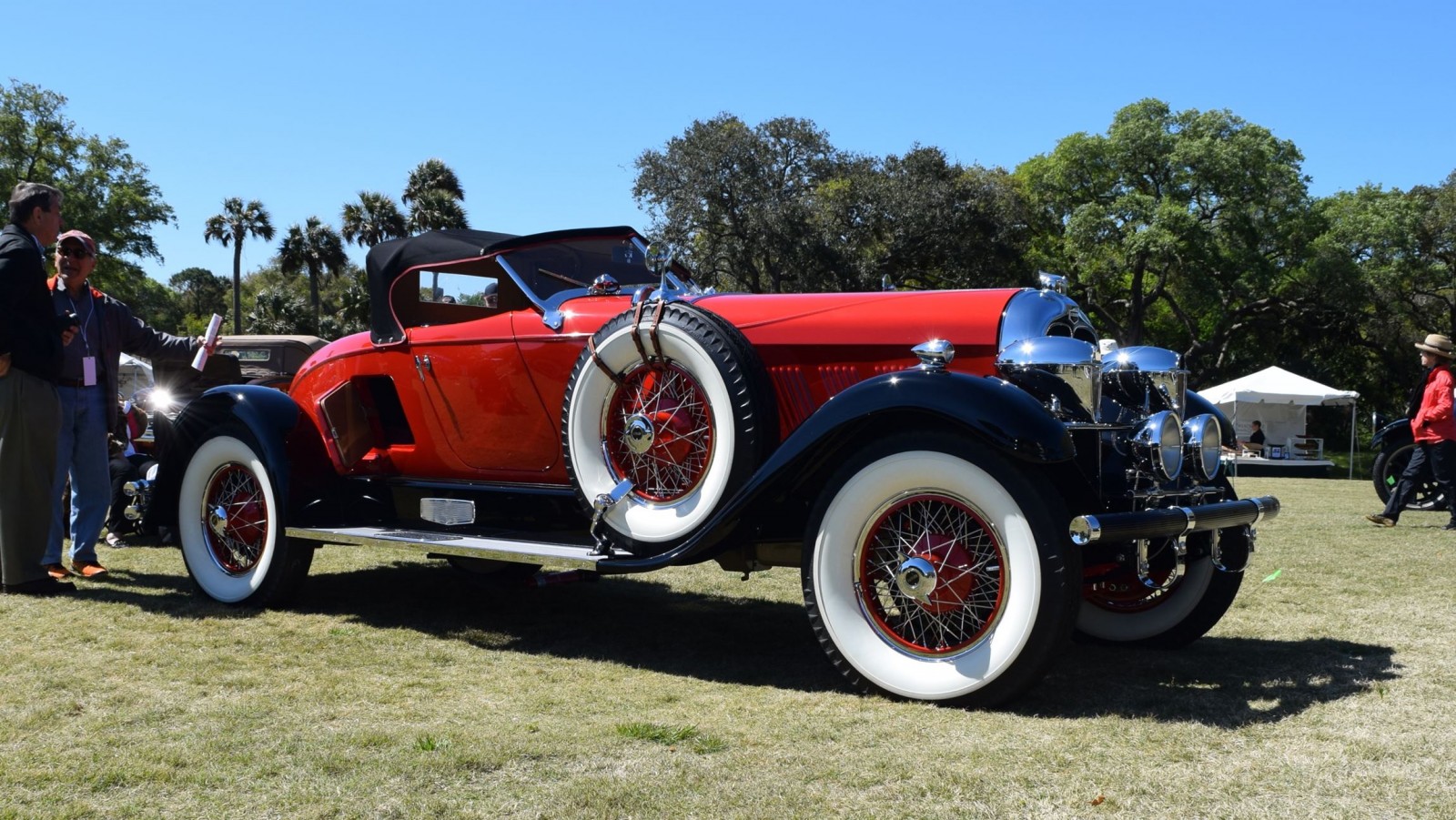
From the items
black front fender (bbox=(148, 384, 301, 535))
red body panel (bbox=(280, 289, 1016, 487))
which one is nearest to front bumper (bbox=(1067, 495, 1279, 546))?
red body panel (bbox=(280, 289, 1016, 487))

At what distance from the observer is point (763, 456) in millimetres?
4227

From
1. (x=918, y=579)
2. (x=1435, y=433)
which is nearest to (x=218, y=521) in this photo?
(x=918, y=579)

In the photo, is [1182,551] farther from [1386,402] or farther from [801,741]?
[1386,402]

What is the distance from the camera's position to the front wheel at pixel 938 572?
3.47 m

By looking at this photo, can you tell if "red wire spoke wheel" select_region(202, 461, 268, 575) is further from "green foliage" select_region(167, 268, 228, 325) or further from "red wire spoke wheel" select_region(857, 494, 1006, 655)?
"green foliage" select_region(167, 268, 228, 325)

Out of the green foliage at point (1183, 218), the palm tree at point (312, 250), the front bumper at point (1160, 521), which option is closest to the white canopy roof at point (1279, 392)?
the green foliage at point (1183, 218)

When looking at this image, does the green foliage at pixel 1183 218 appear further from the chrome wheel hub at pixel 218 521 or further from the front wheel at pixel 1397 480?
the chrome wheel hub at pixel 218 521

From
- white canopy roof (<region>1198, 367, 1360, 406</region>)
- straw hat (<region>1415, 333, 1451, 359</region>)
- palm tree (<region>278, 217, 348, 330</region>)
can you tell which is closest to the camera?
straw hat (<region>1415, 333, 1451, 359</region>)

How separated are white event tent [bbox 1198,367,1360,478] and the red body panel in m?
21.6

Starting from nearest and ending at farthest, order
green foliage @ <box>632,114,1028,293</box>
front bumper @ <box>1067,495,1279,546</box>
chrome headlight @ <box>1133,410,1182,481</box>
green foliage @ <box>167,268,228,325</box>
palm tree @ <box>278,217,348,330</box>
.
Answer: front bumper @ <box>1067,495,1279,546</box>, chrome headlight @ <box>1133,410,1182,481</box>, green foliage @ <box>632,114,1028,293</box>, palm tree @ <box>278,217,348,330</box>, green foliage @ <box>167,268,228,325</box>

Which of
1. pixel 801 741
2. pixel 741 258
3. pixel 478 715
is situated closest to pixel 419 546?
pixel 478 715

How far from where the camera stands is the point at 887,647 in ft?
12.4

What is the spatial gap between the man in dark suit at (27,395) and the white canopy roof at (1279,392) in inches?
984

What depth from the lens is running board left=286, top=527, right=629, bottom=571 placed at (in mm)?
4359
